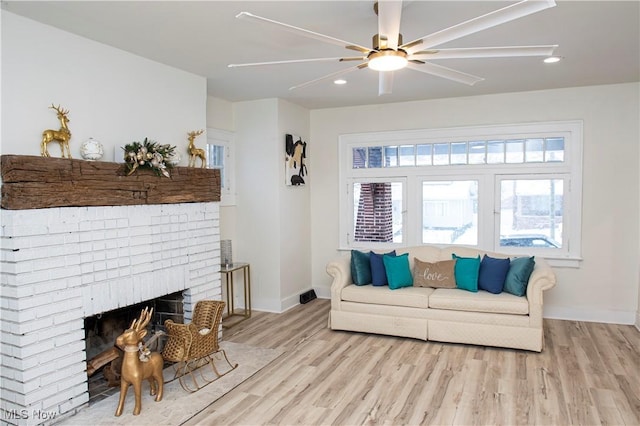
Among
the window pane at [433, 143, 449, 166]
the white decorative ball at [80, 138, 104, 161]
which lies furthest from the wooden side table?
the window pane at [433, 143, 449, 166]

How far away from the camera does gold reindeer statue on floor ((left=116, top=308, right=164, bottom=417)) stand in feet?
9.93

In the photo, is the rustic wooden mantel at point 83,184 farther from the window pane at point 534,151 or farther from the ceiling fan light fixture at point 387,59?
the window pane at point 534,151

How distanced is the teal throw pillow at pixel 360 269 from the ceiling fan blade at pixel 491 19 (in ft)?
9.05

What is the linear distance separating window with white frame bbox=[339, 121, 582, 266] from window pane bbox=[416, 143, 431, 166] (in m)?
0.01

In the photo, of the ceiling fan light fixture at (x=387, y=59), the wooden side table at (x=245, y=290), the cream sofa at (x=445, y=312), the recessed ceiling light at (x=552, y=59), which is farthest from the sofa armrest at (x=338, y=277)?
the recessed ceiling light at (x=552, y=59)

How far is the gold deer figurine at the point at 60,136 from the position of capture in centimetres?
299

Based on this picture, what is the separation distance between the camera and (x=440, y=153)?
18.5 ft

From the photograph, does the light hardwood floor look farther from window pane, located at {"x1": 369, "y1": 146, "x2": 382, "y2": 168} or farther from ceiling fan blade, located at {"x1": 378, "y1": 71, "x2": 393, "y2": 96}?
window pane, located at {"x1": 369, "y1": 146, "x2": 382, "y2": 168}

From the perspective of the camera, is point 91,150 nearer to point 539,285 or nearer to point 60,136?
point 60,136

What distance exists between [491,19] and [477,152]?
3533mm

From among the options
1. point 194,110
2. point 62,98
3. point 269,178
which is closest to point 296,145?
point 269,178

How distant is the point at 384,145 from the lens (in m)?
5.90

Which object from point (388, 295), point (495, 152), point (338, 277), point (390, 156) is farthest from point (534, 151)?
point (338, 277)

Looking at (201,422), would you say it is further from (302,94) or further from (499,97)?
(499,97)
